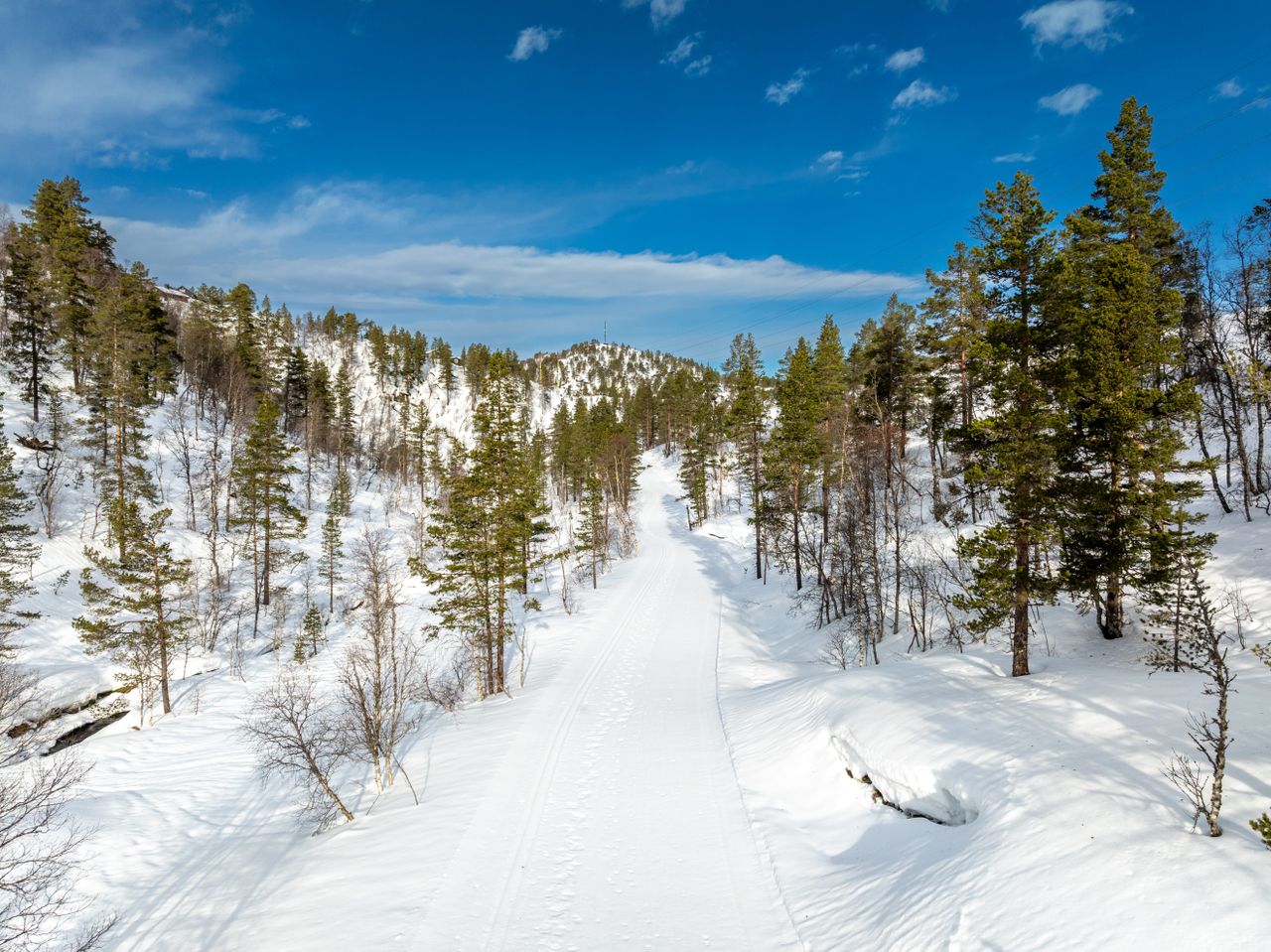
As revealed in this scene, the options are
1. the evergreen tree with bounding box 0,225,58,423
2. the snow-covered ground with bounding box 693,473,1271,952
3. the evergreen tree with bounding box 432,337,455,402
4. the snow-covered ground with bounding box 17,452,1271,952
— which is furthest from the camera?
the evergreen tree with bounding box 432,337,455,402

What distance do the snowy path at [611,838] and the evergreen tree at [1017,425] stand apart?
8.25m

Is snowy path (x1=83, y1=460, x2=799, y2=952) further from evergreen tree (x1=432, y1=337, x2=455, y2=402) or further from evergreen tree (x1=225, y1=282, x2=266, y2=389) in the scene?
evergreen tree (x1=432, y1=337, x2=455, y2=402)

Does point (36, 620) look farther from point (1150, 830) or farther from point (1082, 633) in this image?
point (1082, 633)

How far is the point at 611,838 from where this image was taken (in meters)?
11.0

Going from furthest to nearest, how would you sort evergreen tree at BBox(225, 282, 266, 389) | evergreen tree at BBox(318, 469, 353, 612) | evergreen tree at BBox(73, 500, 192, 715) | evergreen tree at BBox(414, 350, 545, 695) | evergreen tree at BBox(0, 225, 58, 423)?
1. evergreen tree at BBox(225, 282, 266, 389)
2. evergreen tree at BBox(0, 225, 58, 423)
3. evergreen tree at BBox(318, 469, 353, 612)
4. evergreen tree at BBox(73, 500, 192, 715)
5. evergreen tree at BBox(414, 350, 545, 695)

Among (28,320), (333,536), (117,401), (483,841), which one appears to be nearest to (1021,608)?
(483,841)

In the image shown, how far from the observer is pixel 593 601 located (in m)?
33.7

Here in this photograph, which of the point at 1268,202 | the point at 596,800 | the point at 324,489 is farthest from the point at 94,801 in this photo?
the point at 324,489

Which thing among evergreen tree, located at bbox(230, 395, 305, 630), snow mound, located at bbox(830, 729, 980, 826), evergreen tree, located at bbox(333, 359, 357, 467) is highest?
evergreen tree, located at bbox(333, 359, 357, 467)

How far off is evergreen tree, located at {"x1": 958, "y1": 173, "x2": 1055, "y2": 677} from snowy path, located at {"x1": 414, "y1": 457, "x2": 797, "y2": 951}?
27.1 ft

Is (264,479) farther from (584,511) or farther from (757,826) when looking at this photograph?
(757,826)

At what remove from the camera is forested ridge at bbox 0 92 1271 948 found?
1335 cm

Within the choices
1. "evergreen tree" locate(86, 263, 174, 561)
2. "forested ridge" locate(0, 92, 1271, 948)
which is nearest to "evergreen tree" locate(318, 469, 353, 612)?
"forested ridge" locate(0, 92, 1271, 948)

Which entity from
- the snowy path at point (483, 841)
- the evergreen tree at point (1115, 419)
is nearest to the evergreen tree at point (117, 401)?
the snowy path at point (483, 841)
